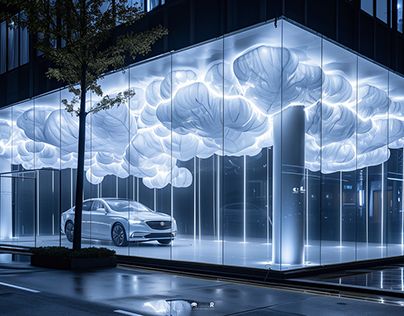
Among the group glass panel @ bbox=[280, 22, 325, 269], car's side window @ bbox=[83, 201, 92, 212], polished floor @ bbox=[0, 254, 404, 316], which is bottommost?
polished floor @ bbox=[0, 254, 404, 316]

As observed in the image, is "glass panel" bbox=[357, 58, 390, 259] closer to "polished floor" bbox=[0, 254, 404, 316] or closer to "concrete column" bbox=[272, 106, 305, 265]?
"concrete column" bbox=[272, 106, 305, 265]

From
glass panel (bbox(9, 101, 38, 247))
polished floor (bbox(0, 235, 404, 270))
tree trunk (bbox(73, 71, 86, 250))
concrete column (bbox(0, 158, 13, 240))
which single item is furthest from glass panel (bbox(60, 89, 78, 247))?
tree trunk (bbox(73, 71, 86, 250))

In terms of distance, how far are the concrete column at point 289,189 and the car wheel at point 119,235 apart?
5.49m

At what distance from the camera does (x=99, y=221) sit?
1767cm

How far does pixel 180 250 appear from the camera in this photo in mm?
15773

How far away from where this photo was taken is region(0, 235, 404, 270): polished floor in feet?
44.1

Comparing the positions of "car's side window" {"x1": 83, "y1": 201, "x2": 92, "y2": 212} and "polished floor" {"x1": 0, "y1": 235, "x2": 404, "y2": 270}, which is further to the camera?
"car's side window" {"x1": 83, "y1": 201, "x2": 92, "y2": 212}

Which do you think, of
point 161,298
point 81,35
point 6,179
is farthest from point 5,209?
point 161,298

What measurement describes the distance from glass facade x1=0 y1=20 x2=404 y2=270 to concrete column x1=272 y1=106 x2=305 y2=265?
3 cm

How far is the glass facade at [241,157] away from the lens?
41.8 ft

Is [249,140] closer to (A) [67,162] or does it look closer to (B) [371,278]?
(B) [371,278]

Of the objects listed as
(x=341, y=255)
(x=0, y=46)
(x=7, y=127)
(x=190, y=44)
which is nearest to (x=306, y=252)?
(x=341, y=255)

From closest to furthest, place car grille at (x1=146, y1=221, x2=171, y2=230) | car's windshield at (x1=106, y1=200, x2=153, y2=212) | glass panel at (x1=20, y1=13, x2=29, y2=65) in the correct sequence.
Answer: car grille at (x1=146, y1=221, x2=171, y2=230) < car's windshield at (x1=106, y1=200, x2=153, y2=212) < glass panel at (x1=20, y1=13, x2=29, y2=65)

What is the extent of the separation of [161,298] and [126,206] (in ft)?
25.4
